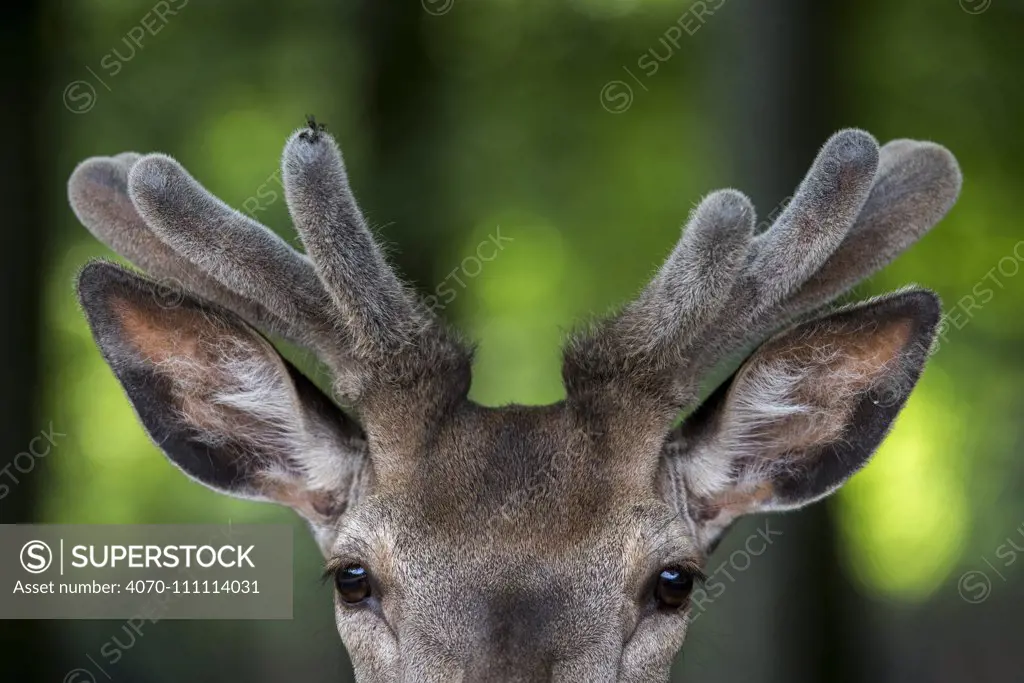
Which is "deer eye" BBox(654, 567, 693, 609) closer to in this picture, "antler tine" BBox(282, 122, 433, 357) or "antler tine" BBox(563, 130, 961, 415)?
"antler tine" BBox(563, 130, 961, 415)

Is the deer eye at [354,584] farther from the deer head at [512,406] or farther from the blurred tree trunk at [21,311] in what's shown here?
the blurred tree trunk at [21,311]

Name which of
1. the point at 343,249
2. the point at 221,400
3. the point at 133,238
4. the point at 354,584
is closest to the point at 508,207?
the point at 133,238

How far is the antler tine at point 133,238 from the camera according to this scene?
5016 mm

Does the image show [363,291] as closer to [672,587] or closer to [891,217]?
[672,587]

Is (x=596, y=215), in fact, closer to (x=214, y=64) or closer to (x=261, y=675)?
(x=214, y=64)

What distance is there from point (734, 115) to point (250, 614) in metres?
5.84

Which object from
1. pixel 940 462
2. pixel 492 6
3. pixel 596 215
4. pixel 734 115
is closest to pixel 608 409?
pixel 734 115

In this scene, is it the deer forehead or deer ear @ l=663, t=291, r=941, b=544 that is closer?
the deer forehead

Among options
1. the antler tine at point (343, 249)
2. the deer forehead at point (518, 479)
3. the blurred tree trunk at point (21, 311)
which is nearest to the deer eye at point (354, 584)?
the deer forehead at point (518, 479)

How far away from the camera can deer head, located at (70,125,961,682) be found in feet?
13.6

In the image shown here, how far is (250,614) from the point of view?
424 inches

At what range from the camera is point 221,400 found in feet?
16.1

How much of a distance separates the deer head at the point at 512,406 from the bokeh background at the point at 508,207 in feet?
18.5

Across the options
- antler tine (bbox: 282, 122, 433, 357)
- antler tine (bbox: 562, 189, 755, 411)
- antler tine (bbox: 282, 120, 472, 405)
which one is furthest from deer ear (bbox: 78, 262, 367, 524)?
antler tine (bbox: 562, 189, 755, 411)
